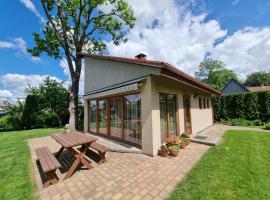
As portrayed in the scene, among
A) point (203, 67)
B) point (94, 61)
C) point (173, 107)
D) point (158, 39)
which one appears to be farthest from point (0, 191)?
point (203, 67)

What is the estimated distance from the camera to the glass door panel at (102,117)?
947 cm

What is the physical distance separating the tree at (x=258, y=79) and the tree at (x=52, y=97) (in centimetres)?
6527

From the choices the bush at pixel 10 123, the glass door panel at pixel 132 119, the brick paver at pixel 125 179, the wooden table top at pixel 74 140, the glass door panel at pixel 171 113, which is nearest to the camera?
the brick paver at pixel 125 179

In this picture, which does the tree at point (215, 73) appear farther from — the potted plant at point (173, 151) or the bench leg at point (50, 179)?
the bench leg at point (50, 179)

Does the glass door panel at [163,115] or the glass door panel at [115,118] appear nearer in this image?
the glass door panel at [163,115]

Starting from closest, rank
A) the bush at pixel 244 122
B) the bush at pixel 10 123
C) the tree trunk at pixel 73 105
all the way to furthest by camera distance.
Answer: the bush at pixel 244 122
the tree trunk at pixel 73 105
the bush at pixel 10 123

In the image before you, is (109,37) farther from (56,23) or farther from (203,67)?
(203,67)

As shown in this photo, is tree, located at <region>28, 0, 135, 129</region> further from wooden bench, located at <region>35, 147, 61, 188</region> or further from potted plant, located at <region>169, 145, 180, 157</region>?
potted plant, located at <region>169, 145, 180, 157</region>

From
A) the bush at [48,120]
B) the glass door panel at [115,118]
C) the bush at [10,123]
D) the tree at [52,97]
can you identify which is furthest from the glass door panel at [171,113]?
the bush at [10,123]

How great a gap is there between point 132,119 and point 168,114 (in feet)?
6.37

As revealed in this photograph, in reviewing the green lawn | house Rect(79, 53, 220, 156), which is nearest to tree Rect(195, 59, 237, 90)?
house Rect(79, 53, 220, 156)

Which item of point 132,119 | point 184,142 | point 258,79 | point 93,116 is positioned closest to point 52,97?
point 93,116

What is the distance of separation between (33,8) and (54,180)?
17829 mm

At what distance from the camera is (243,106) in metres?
15.2
